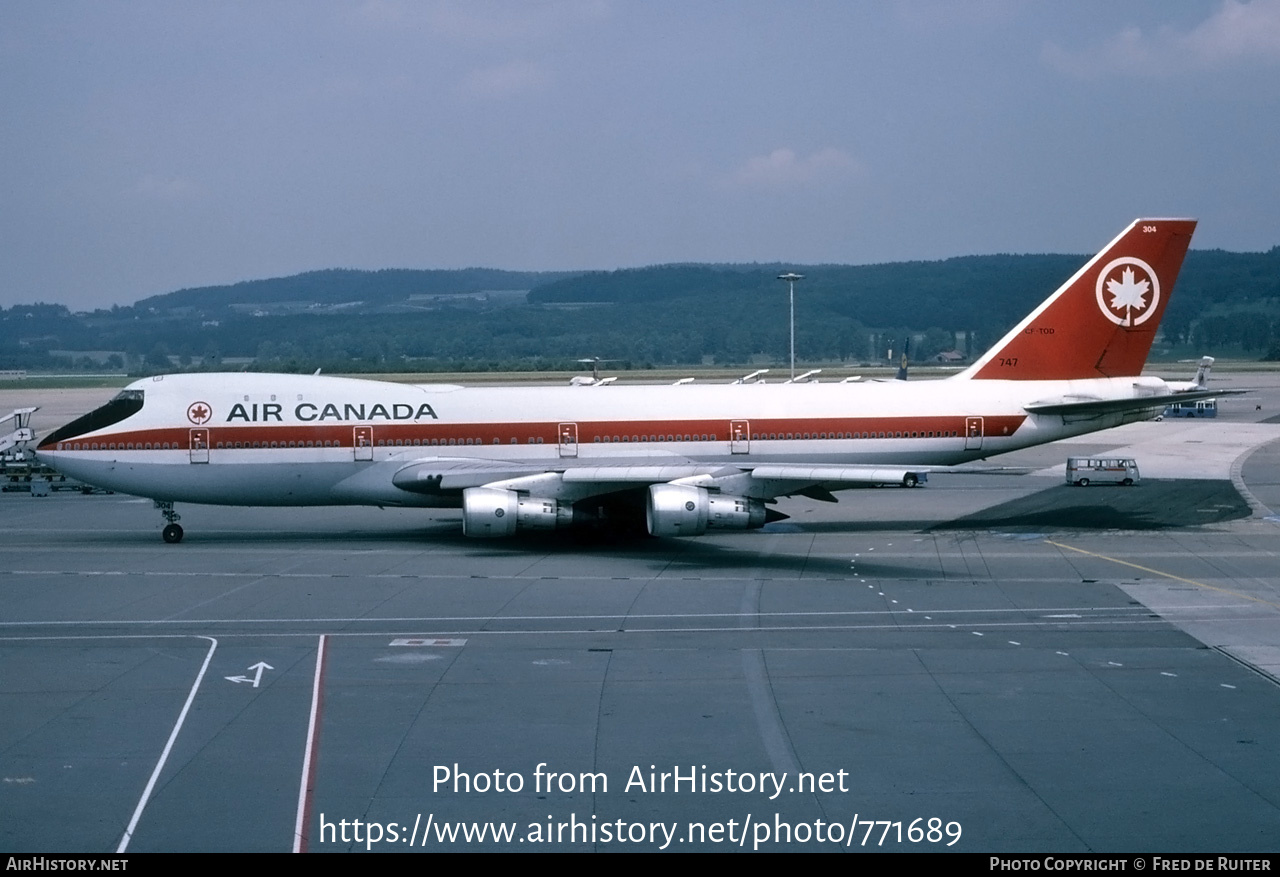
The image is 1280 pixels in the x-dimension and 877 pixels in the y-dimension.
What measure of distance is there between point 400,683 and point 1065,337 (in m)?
26.4

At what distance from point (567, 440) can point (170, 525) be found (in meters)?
11.7

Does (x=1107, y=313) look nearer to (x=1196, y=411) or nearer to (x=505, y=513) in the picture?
(x=505, y=513)

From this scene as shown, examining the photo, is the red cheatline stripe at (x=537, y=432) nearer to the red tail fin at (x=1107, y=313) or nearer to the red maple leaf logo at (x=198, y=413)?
the red maple leaf logo at (x=198, y=413)

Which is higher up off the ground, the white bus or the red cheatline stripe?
the red cheatline stripe

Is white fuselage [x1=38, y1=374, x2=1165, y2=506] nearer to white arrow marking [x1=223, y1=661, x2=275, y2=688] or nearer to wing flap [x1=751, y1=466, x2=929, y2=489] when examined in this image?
wing flap [x1=751, y1=466, x2=929, y2=489]

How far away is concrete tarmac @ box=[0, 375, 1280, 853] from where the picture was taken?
1341 centimetres

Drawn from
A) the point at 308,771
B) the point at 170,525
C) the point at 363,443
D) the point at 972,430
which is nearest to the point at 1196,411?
the point at 972,430

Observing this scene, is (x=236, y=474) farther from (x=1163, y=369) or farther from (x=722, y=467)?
(x=1163, y=369)

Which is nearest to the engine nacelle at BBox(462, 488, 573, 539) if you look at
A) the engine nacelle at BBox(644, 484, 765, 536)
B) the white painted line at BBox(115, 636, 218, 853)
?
the engine nacelle at BBox(644, 484, 765, 536)

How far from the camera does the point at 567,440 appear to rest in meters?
36.0

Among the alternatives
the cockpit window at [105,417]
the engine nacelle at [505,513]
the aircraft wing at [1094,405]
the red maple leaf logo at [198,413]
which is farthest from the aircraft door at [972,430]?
the cockpit window at [105,417]

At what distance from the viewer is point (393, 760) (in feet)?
51.1

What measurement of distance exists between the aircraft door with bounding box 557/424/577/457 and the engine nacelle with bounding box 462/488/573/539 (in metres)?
3.30
